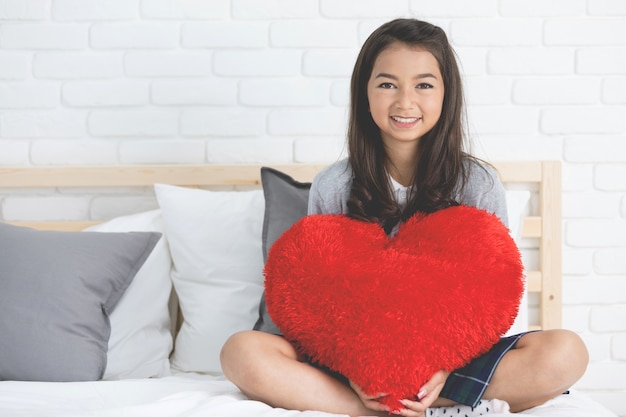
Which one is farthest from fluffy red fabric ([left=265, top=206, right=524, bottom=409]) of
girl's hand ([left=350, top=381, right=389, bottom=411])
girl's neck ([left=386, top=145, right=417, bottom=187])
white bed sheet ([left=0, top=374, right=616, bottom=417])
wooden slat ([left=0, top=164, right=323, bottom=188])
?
wooden slat ([left=0, top=164, right=323, bottom=188])

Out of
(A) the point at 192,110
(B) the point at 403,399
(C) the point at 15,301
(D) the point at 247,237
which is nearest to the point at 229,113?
(A) the point at 192,110

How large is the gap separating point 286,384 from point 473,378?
302 mm

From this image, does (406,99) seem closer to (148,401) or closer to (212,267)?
(212,267)

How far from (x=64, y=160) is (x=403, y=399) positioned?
113cm

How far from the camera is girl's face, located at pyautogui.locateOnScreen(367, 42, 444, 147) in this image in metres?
1.29

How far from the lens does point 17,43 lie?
1.72 metres

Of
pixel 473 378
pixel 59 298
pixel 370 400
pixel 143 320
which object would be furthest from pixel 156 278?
pixel 473 378

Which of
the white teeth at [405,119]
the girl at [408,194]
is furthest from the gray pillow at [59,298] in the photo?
the white teeth at [405,119]

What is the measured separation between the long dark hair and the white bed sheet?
41 centimetres

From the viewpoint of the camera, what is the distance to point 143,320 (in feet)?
4.86

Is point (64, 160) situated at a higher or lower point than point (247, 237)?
higher

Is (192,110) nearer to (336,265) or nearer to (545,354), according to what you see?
(336,265)

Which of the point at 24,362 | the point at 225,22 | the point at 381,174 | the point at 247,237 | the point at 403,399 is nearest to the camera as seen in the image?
the point at 403,399

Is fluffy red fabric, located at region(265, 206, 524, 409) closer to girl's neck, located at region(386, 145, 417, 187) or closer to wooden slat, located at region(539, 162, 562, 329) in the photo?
girl's neck, located at region(386, 145, 417, 187)
